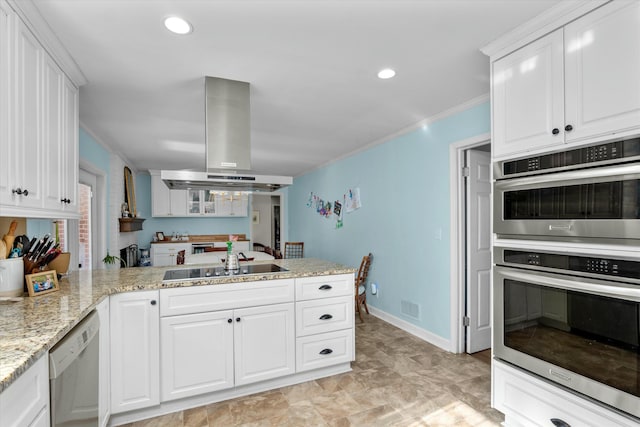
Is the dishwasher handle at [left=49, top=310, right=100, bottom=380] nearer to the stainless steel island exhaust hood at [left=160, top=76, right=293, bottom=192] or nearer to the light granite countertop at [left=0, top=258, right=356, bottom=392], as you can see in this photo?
the light granite countertop at [left=0, top=258, right=356, bottom=392]

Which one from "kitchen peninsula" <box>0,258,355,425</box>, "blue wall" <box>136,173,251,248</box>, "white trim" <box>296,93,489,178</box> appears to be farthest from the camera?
"blue wall" <box>136,173,251,248</box>

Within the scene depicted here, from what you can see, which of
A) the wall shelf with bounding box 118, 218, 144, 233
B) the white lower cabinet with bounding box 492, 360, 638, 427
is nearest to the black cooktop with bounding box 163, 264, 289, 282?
the white lower cabinet with bounding box 492, 360, 638, 427

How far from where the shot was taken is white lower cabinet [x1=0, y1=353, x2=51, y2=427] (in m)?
0.95

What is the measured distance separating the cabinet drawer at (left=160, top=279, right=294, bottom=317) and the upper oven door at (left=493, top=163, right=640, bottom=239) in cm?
156

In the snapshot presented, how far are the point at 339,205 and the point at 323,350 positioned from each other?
9.79ft

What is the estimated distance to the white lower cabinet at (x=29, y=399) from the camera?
0.95m

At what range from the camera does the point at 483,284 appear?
3.21 m

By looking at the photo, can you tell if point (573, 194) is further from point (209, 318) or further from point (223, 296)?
point (209, 318)

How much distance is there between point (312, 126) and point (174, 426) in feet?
9.81

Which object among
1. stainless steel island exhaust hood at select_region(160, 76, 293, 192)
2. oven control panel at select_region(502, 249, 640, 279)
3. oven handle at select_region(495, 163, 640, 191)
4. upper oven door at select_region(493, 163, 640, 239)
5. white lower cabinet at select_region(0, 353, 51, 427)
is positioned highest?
stainless steel island exhaust hood at select_region(160, 76, 293, 192)

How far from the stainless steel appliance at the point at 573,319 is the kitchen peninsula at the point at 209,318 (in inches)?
47.7

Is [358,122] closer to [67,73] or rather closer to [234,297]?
[234,297]

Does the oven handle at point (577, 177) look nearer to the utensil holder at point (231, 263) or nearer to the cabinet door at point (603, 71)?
the cabinet door at point (603, 71)

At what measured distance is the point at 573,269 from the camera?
5.20 feet
